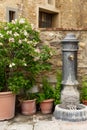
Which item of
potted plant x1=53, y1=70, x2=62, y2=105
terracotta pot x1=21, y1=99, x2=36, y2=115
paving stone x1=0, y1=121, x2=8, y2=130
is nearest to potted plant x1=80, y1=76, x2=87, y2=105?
potted plant x1=53, y1=70, x2=62, y2=105

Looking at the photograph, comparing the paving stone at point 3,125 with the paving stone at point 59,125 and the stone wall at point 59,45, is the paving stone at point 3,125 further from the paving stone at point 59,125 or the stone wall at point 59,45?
the stone wall at point 59,45

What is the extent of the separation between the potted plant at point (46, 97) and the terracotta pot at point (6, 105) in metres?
0.61

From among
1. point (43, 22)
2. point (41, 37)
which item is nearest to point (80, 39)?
point (41, 37)

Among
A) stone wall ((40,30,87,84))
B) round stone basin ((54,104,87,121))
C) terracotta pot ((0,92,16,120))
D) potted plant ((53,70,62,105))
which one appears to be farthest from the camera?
stone wall ((40,30,87,84))

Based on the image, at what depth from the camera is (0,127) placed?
13.8 ft

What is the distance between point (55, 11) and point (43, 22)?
877 millimetres

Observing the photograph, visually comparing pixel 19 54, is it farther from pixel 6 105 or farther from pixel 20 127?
pixel 20 127

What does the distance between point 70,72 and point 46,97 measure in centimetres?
73

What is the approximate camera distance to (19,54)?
4.64 m

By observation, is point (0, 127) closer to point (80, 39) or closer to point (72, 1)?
A: point (80, 39)

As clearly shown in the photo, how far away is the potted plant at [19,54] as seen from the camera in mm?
4555

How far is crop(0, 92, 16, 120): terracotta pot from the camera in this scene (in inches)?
179

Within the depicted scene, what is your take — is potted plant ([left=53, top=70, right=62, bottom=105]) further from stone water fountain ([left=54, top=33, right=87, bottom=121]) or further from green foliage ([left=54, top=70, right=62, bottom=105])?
stone water fountain ([left=54, top=33, right=87, bottom=121])

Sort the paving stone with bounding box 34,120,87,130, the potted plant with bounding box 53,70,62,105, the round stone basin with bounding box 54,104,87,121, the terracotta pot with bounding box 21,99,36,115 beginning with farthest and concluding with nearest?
the potted plant with bounding box 53,70,62,105
the terracotta pot with bounding box 21,99,36,115
the round stone basin with bounding box 54,104,87,121
the paving stone with bounding box 34,120,87,130
